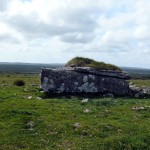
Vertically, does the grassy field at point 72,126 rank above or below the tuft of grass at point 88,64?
below

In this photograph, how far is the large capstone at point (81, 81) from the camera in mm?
31266

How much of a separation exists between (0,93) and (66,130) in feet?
42.0

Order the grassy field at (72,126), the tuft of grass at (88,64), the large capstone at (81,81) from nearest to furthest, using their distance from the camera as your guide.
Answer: the grassy field at (72,126) → the large capstone at (81,81) → the tuft of grass at (88,64)

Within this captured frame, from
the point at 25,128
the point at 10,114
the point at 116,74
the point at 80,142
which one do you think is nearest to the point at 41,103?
the point at 10,114

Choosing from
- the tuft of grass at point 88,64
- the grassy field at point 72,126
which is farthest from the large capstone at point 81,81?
the grassy field at point 72,126

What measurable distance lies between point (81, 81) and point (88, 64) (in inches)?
135

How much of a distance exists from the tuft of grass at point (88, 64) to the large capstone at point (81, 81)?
986 millimetres

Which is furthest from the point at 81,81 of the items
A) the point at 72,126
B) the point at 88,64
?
the point at 72,126

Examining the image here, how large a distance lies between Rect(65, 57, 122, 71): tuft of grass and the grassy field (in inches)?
357

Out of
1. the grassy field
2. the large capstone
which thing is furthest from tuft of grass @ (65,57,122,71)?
the grassy field

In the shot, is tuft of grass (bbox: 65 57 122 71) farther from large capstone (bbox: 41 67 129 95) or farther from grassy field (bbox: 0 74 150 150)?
grassy field (bbox: 0 74 150 150)

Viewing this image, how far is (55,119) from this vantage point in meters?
20.2

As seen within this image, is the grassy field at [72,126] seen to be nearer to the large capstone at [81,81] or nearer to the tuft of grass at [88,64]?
the large capstone at [81,81]

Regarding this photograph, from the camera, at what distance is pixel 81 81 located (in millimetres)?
31750
